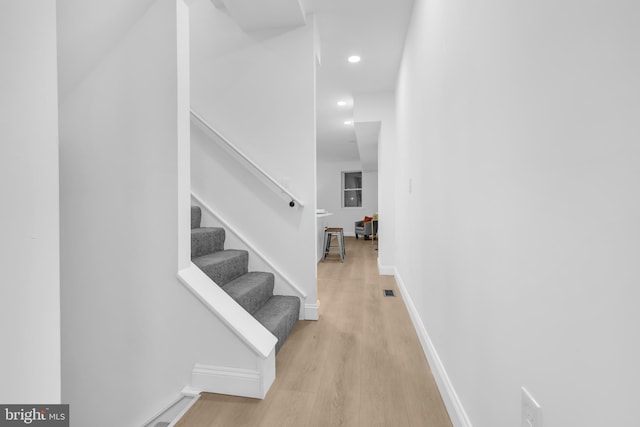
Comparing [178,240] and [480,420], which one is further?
[178,240]

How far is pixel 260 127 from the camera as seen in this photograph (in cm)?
275

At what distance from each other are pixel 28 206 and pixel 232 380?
1.26 metres

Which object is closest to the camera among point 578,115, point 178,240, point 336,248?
point 578,115

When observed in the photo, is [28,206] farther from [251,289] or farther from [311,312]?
[311,312]

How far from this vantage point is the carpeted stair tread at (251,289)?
208cm

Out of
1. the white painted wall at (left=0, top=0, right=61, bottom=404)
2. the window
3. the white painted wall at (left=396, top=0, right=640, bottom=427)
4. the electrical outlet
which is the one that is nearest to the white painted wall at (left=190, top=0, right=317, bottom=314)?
the white painted wall at (left=396, top=0, right=640, bottom=427)

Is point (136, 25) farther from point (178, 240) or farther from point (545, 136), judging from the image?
point (545, 136)

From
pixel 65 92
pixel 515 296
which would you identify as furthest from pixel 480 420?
pixel 65 92

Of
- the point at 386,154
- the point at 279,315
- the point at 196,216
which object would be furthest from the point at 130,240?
the point at 386,154

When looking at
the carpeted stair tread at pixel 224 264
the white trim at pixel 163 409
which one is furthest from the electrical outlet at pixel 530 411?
the carpeted stair tread at pixel 224 264

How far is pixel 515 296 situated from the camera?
84 centimetres

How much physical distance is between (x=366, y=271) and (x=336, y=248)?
8.52ft

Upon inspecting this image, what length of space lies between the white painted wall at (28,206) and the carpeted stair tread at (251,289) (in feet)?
3.97

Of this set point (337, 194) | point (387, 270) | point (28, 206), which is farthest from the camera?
point (337, 194)
